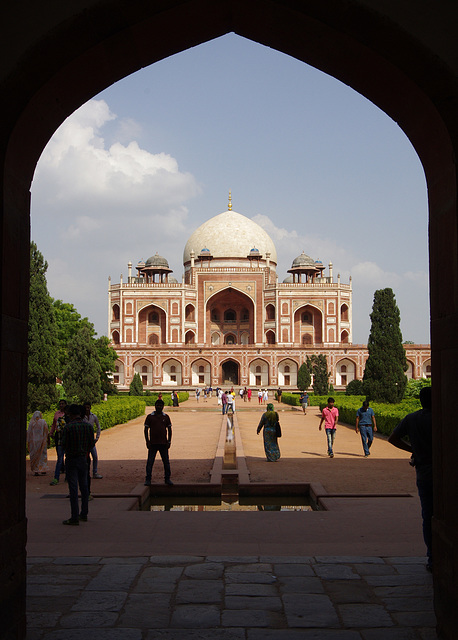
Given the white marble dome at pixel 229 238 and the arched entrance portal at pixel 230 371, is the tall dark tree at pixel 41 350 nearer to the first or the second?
the arched entrance portal at pixel 230 371

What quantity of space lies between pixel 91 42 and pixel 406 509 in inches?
199

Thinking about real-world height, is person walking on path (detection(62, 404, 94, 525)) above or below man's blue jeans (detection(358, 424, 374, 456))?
above

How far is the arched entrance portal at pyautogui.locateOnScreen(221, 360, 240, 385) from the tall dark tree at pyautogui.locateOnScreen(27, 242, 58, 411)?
29.1m

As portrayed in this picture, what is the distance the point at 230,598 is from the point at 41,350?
1261cm

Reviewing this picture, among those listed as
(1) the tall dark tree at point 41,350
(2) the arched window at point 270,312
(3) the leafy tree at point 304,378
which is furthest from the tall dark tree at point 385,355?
(2) the arched window at point 270,312

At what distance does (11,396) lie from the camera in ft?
9.62

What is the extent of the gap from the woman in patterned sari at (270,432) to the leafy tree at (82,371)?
949 centimetres

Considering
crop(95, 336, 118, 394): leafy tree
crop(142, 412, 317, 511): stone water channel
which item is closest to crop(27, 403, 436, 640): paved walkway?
crop(142, 412, 317, 511): stone water channel

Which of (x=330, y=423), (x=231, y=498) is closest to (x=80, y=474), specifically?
(x=231, y=498)

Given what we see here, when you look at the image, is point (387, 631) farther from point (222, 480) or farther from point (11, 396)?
point (222, 480)

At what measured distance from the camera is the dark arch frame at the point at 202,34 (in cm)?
279

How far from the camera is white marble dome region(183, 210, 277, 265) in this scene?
1892 inches

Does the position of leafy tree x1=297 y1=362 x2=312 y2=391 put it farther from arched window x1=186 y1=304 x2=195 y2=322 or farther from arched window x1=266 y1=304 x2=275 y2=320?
arched window x1=186 y1=304 x2=195 y2=322

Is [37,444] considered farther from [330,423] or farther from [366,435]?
[366,435]
